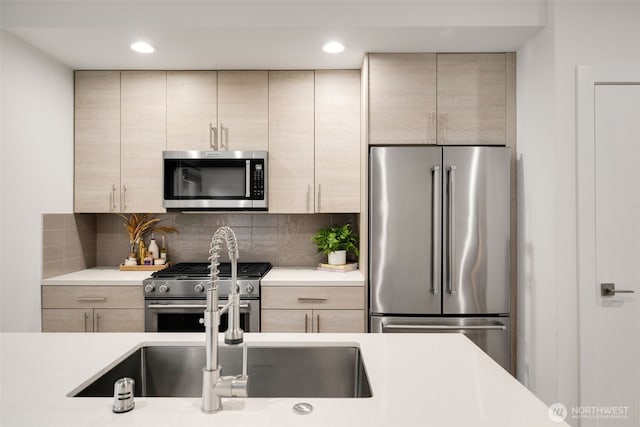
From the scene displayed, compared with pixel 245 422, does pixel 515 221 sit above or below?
above

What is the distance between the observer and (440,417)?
0.97 m

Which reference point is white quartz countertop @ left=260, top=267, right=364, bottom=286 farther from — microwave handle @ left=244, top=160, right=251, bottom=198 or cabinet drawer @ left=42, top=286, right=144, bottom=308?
cabinet drawer @ left=42, top=286, right=144, bottom=308

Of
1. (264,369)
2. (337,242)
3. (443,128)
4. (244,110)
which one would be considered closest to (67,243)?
(244,110)

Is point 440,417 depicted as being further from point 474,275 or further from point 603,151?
point 603,151

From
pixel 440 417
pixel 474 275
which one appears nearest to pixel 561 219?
pixel 474 275

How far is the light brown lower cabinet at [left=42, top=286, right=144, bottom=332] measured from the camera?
2.74 metres

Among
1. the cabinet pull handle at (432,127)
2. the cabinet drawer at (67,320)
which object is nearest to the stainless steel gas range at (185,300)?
the cabinet drawer at (67,320)

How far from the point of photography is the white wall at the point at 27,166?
2426 millimetres

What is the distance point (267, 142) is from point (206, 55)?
71 centimetres

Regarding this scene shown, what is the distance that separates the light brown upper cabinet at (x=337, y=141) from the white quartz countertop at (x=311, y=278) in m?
0.47

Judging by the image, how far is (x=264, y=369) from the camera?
1.50 m

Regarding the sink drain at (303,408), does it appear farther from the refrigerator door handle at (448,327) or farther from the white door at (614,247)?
the white door at (614,247)

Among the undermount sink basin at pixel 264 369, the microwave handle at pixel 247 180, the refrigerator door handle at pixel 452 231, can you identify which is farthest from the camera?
the microwave handle at pixel 247 180

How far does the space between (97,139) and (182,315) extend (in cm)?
147
